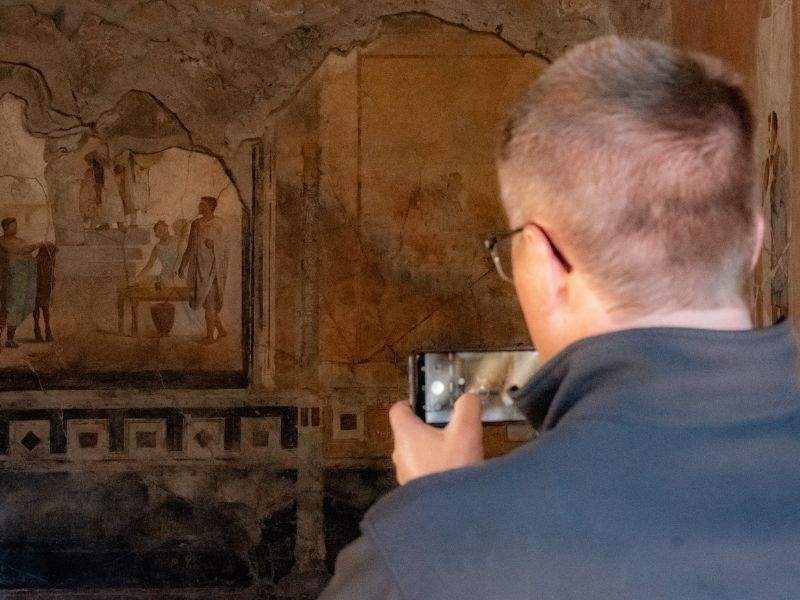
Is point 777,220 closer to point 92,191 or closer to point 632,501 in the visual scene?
point 632,501

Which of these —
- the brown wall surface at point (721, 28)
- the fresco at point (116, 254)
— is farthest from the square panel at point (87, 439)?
the brown wall surface at point (721, 28)

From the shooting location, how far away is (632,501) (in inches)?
38.1

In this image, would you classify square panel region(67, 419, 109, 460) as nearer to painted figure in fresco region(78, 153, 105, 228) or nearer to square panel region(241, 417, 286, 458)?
square panel region(241, 417, 286, 458)

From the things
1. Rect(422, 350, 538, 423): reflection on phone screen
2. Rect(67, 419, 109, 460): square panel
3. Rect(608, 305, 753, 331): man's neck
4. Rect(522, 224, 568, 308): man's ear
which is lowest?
Rect(67, 419, 109, 460): square panel

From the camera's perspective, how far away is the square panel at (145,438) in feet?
22.1

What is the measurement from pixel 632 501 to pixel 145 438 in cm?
615

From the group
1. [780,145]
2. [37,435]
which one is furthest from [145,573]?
[780,145]

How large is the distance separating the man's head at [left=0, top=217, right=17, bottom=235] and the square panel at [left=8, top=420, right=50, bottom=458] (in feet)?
4.28

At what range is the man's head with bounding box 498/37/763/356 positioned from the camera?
107 cm

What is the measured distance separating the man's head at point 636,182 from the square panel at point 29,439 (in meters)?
6.22

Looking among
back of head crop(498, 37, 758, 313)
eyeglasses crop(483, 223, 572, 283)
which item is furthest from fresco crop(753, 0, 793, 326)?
back of head crop(498, 37, 758, 313)

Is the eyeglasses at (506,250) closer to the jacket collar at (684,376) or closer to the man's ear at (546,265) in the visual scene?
the man's ear at (546,265)

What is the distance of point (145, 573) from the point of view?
21.8 feet

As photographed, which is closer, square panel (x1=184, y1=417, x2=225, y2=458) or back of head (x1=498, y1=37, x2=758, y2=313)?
back of head (x1=498, y1=37, x2=758, y2=313)
